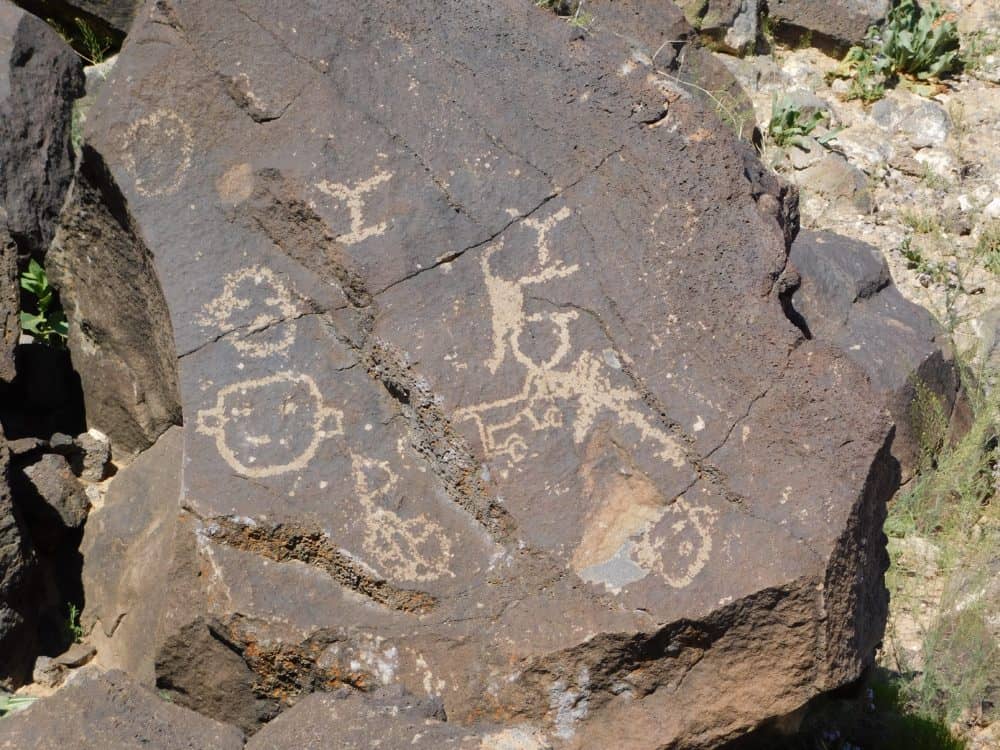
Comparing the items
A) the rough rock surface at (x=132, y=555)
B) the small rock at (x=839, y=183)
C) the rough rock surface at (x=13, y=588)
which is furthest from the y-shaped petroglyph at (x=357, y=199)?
the small rock at (x=839, y=183)

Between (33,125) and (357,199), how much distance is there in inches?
63.5

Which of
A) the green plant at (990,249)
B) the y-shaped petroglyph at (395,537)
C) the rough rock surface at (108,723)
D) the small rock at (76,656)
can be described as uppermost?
the rough rock surface at (108,723)

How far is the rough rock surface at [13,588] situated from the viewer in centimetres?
307

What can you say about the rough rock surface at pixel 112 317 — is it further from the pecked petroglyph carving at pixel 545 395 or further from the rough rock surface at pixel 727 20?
the rough rock surface at pixel 727 20

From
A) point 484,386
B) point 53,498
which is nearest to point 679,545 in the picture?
point 484,386

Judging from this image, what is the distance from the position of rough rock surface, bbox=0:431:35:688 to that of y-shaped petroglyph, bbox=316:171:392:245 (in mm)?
1065

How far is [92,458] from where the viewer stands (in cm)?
370

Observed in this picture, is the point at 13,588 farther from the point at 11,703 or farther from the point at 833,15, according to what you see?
the point at 833,15

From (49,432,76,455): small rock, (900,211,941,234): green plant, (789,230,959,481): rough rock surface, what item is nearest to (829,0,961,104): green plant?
(900,211,941,234): green plant

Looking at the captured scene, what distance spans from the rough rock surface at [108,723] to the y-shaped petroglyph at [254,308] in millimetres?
856

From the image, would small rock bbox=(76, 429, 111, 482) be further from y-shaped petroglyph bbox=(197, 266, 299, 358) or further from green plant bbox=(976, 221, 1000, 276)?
green plant bbox=(976, 221, 1000, 276)

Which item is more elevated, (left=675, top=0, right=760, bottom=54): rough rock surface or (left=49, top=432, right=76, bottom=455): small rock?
(left=49, top=432, right=76, bottom=455): small rock

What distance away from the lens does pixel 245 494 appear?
8.82 ft

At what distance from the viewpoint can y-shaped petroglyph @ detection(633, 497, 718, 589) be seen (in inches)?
100
